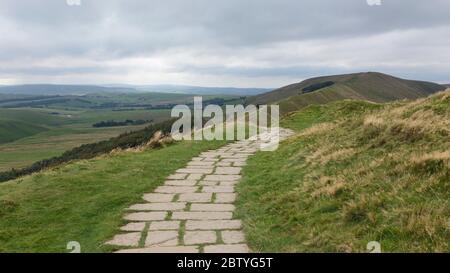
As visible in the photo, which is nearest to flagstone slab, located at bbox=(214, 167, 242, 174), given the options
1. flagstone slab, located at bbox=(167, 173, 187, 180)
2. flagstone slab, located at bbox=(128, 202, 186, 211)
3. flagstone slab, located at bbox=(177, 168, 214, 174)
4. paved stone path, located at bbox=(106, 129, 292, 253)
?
paved stone path, located at bbox=(106, 129, 292, 253)

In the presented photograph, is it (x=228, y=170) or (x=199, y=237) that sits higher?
(x=228, y=170)

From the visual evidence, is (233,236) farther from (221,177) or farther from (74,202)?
(221,177)

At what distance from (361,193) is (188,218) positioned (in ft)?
9.77

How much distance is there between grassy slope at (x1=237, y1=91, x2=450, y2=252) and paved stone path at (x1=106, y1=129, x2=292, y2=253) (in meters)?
0.36

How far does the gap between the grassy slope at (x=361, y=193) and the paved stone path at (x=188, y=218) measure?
1.17 feet

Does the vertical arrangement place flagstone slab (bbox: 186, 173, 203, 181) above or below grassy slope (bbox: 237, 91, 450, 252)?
below

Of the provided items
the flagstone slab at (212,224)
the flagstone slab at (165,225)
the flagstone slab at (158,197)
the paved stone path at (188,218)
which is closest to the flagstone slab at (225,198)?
the paved stone path at (188,218)

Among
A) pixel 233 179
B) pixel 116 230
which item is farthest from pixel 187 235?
pixel 233 179

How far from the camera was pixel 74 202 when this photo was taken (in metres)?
8.89

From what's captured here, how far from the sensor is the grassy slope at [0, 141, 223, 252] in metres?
7.00

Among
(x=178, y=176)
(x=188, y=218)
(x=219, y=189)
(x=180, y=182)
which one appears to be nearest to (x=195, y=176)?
(x=178, y=176)

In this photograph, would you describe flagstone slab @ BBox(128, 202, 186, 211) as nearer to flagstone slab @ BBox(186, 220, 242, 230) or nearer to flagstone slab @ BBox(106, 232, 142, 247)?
flagstone slab @ BBox(186, 220, 242, 230)
